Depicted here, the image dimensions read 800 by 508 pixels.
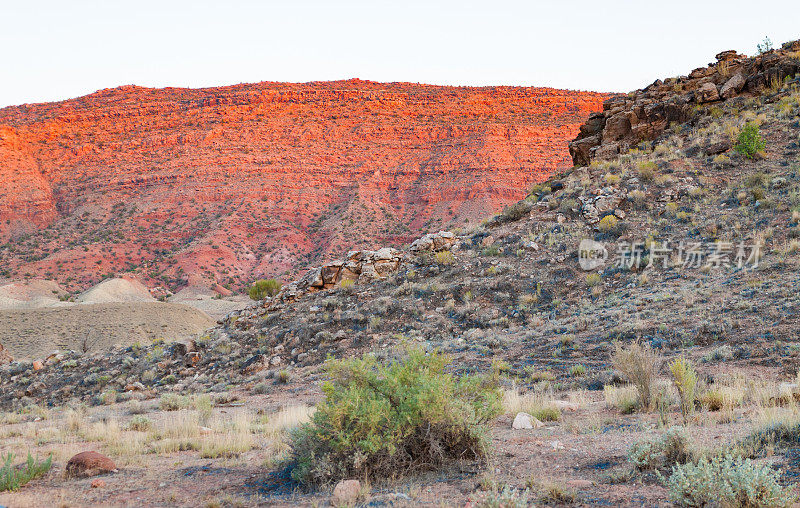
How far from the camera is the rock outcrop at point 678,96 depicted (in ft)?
71.2

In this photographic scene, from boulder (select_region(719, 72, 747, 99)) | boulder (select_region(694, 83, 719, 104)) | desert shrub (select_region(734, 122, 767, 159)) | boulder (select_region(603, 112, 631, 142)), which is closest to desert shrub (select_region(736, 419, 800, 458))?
desert shrub (select_region(734, 122, 767, 159))

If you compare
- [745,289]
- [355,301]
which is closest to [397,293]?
[355,301]

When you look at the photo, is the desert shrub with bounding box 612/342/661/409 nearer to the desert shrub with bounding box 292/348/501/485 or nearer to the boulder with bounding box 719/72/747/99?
the desert shrub with bounding box 292/348/501/485

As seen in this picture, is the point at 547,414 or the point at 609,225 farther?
the point at 609,225

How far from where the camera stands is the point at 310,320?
53.0 ft

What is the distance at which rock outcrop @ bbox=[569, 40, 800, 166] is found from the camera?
21688 mm

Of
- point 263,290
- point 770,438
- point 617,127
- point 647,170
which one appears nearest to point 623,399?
point 770,438

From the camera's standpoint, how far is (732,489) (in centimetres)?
334

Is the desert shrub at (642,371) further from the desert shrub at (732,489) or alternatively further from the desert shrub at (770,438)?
the desert shrub at (732,489)

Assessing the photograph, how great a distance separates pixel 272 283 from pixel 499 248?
88.5 ft

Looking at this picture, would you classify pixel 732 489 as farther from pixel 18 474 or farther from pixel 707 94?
pixel 707 94

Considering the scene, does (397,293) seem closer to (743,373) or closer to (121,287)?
(743,373)

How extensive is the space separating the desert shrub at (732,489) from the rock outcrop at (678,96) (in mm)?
20215

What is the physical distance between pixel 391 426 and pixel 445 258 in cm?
1263
